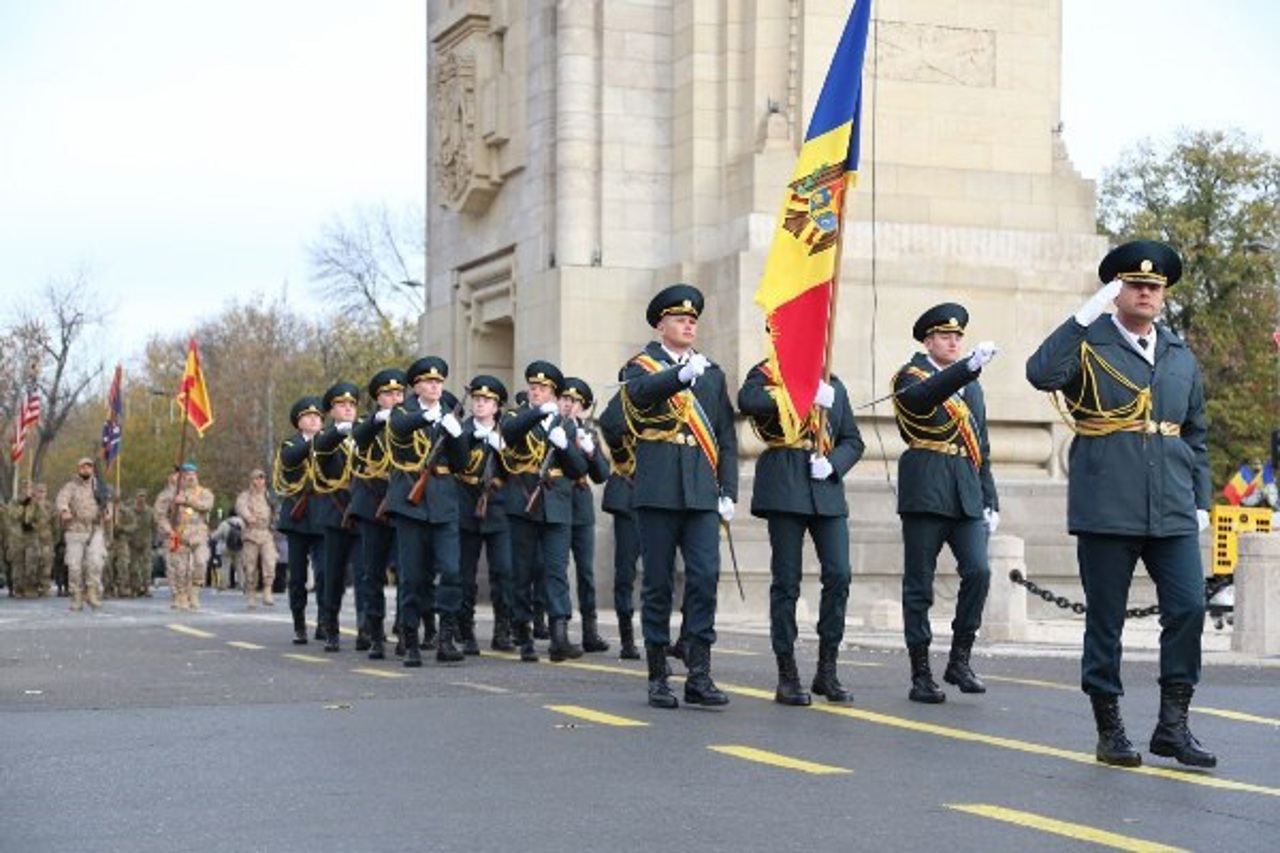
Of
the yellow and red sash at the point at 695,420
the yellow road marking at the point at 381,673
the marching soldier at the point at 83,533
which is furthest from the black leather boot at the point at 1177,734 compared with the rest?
the marching soldier at the point at 83,533

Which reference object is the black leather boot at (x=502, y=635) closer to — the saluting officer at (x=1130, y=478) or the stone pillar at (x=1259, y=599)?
the stone pillar at (x=1259, y=599)

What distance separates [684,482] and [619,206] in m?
16.2

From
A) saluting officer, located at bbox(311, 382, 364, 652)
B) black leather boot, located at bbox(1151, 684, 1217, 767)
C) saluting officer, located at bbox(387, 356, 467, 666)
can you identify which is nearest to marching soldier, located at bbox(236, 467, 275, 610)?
saluting officer, located at bbox(311, 382, 364, 652)

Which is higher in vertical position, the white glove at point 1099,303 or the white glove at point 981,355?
the white glove at point 1099,303

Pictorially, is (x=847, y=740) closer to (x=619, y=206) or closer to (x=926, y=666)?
(x=926, y=666)

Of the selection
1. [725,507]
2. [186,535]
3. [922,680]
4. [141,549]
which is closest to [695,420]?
[725,507]

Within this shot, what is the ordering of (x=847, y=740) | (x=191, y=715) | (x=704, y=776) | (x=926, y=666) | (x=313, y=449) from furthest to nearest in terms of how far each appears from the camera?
(x=313, y=449)
(x=926, y=666)
(x=191, y=715)
(x=847, y=740)
(x=704, y=776)

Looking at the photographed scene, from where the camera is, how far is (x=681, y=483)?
13.0 meters

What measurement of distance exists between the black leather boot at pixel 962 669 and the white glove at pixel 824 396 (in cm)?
148

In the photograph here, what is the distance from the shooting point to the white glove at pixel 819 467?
43.0 ft

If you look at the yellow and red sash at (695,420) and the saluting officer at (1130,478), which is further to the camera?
the yellow and red sash at (695,420)

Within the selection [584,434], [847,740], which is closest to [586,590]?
[584,434]

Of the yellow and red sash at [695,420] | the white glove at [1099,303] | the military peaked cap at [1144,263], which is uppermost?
the military peaked cap at [1144,263]

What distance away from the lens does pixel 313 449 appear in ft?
65.5
